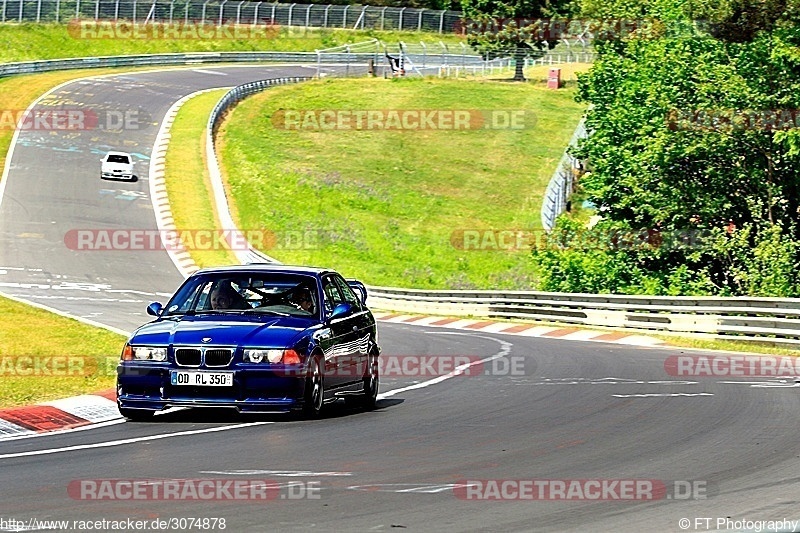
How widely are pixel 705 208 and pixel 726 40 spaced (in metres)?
4.36

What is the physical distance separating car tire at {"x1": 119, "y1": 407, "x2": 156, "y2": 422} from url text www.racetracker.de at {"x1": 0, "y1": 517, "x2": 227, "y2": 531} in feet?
17.0

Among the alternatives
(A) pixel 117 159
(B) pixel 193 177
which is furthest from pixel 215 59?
(A) pixel 117 159

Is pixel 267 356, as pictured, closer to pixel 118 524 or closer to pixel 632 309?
pixel 118 524

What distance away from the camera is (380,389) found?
16609 millimetres

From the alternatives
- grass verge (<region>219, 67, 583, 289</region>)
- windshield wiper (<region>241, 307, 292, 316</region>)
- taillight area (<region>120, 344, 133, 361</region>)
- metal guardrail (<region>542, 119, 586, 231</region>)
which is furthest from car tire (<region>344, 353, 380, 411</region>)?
metal guardrail (<region>542, 119, 586, 231</region>)

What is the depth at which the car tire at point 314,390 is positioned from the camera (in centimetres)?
1265

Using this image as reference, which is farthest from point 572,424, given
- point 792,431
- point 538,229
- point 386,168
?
point 386,168

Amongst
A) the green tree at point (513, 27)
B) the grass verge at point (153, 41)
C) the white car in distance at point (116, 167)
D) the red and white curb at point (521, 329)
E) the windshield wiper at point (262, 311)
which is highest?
the green tree at point (513, 27)

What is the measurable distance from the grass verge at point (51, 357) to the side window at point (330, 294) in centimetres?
291

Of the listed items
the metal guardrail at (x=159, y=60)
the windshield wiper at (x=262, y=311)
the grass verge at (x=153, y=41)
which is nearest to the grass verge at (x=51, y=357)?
the windshield wiper at (x=262, y=311)

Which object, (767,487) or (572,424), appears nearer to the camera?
(767,487)

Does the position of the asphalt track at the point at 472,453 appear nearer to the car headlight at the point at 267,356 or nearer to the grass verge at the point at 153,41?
the car headlight at the point at 267,356

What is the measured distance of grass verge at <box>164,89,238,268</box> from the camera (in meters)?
44.9

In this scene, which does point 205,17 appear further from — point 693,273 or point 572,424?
point 572,424
